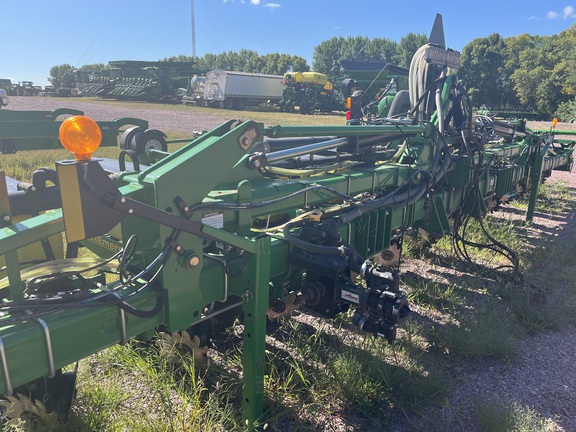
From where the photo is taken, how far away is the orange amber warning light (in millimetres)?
1583

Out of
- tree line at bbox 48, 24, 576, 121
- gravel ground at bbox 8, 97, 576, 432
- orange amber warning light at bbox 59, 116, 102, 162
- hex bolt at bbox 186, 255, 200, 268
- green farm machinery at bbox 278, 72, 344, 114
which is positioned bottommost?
gravel ground at bbox 8, 97, 576, 432

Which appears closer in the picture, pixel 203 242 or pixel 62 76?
pixel 203 242

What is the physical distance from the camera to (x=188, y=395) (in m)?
2.79

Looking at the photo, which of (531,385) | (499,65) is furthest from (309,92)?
(531,385)

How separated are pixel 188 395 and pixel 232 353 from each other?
53 cm

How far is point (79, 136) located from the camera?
5.21 ft

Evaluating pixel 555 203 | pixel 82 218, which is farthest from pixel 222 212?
pixel 555 203

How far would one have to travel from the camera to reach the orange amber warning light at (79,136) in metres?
1.58

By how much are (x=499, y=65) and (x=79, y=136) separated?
179 ft

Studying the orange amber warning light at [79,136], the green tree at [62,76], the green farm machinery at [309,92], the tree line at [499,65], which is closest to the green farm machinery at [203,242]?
the orange amber warning light at [79,136]

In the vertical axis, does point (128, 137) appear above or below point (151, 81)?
below

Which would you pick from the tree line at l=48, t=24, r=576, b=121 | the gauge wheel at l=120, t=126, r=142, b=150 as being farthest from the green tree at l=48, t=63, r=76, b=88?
the gauge wheel at l=120, t=126, r=142, b=150

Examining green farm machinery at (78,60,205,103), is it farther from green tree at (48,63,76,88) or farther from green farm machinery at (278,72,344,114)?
green tree at (48,63,76,88)

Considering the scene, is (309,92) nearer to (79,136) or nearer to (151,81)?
(151,81)
